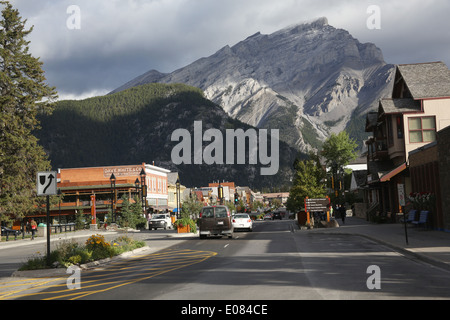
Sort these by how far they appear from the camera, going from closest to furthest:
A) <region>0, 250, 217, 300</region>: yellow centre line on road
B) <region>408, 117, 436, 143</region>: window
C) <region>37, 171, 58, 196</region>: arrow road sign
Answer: <region>0, 250, 217, 300</region>: yellow centre line on road, <region>37, 171, 58, 196</region>: arrow road sign, <region>408, 117, 436, 143</region>: window

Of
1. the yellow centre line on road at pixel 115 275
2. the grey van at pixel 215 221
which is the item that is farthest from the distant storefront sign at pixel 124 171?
the yellow centre line on road at pixel 115 275

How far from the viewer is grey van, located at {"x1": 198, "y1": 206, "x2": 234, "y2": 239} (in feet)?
103

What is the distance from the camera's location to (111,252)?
20.3m

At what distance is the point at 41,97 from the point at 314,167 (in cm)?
2828

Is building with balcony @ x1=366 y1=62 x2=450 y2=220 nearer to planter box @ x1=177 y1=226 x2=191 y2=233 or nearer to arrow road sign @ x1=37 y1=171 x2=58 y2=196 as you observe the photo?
planter box @ x1=177 y1=226 x2=191 y2=233

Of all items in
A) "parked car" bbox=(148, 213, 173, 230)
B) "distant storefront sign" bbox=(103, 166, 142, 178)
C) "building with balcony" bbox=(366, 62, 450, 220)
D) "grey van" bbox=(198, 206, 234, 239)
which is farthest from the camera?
"distant storefront sign" bbox=(103, 166, 142, 178)

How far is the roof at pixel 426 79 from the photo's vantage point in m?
40.6

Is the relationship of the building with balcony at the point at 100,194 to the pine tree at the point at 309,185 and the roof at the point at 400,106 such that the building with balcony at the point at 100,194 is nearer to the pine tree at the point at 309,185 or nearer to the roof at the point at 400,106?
the pine tree at the point at 309,185

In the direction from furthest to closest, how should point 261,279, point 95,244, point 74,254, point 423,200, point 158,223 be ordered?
point 158,223
point 423,200
point 95,244
point 74,254
point 261,279

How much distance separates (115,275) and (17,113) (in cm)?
3834

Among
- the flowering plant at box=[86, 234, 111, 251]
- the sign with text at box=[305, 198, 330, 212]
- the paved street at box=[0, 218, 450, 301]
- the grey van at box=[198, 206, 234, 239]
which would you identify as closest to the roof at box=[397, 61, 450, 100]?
the sign with text at box=[305, 198, 330, 212]

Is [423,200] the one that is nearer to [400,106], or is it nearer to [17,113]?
[400,106]

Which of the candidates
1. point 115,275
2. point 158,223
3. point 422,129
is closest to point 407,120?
A: point 422,129

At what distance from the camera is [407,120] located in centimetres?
4056
